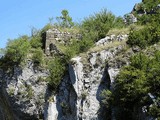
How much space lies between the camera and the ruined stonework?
76.6 ft

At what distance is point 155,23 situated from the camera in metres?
19.9

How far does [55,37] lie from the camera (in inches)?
933

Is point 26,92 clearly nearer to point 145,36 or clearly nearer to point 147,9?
point 145,36

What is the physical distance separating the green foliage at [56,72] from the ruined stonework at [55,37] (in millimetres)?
1587

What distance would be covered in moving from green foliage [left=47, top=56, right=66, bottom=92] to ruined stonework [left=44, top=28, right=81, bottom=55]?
1587 mm

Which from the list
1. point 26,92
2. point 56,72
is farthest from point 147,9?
point 26,92

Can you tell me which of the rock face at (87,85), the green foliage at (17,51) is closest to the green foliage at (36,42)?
the green foliage at (17,51)

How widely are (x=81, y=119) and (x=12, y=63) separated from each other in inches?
243

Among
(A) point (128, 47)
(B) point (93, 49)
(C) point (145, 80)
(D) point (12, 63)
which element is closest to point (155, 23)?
(A) point (128, 47)

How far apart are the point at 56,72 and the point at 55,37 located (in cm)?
322

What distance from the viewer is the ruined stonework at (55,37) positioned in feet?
76.6

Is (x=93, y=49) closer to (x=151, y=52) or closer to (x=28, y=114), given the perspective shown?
(x=151, y=52)

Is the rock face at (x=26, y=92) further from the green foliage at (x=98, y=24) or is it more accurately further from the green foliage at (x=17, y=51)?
the green foliage at (x=98, y=24)

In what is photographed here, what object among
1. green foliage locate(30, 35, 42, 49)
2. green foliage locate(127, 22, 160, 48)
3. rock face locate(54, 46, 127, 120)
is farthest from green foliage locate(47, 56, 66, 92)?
green foliage locate(127, 22, 160, 48)
